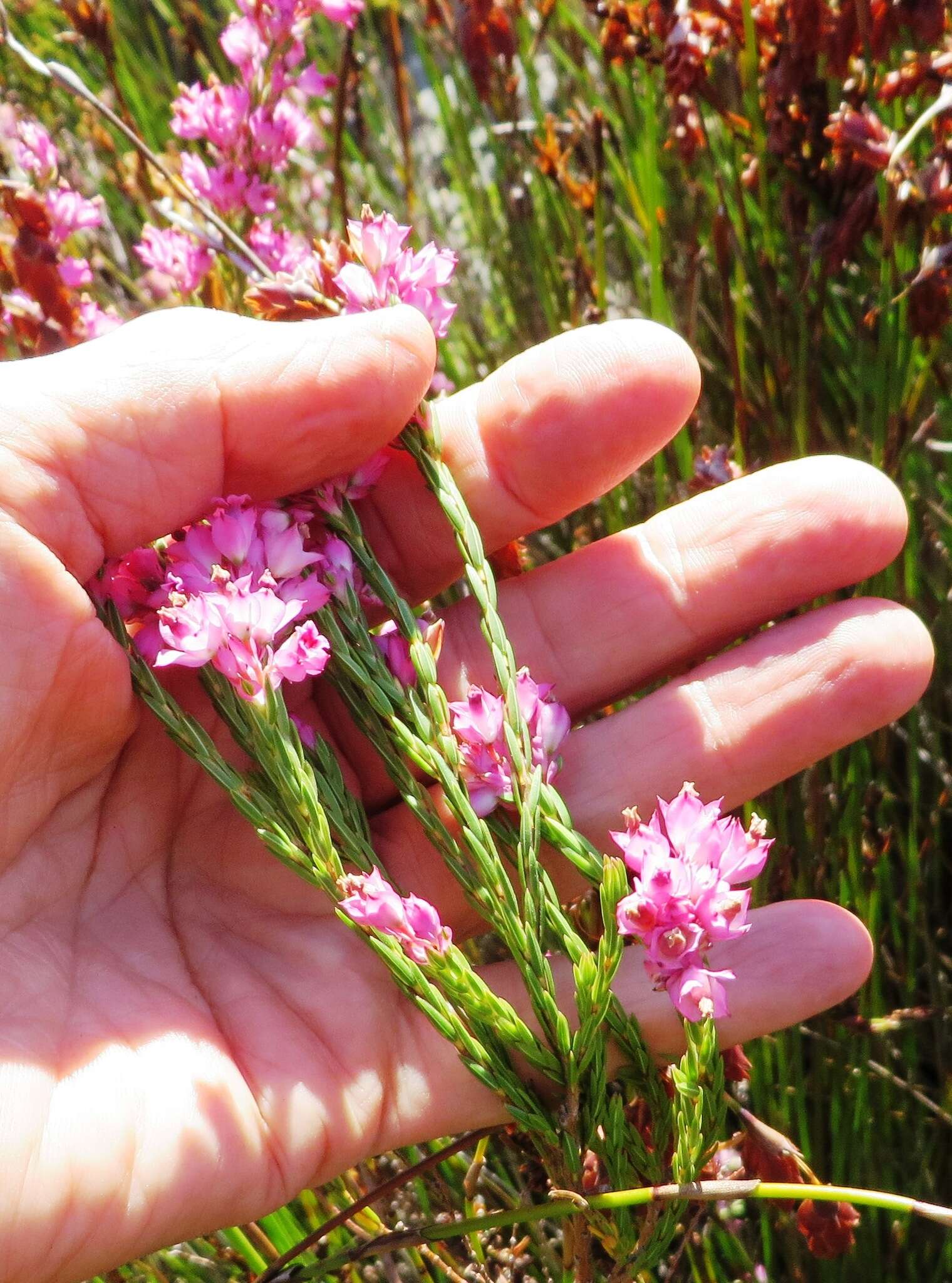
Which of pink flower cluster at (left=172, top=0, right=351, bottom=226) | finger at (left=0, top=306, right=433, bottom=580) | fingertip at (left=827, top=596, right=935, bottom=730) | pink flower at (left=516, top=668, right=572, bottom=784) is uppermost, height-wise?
pink flower cluster at (left=172, top=0, right=351, bottom=226)

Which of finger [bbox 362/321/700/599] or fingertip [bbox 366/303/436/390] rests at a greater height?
fingertip [bbox 366/303/436/390]

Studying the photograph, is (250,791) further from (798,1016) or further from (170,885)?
(798,1016)

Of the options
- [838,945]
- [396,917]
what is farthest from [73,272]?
[838,945]

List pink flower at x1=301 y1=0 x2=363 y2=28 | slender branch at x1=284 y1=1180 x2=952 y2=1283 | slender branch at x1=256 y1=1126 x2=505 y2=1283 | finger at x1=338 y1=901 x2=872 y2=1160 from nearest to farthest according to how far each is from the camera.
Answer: slender branch at x1=284 y1=1180 x2=952 y2=1283
slender branch at x1=256 y1=1126 x2=505 y2=1283
finger at x1=338 y1=901 x2=872 y2=1160
pink flower at x1=301 y1=0 x2=363 y2=28

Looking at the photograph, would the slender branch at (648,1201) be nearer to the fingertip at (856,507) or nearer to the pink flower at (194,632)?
the pink flower at (194,632)

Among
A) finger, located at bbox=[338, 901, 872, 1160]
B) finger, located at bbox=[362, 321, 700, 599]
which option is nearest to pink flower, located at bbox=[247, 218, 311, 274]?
finger, located at bbox=[362, 321, 700, 599]

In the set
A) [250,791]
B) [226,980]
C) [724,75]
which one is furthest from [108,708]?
[724,75]

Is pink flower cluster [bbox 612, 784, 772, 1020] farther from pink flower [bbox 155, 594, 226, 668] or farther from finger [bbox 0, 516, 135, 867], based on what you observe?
finger [bbox 0, 516, 135, 867]
